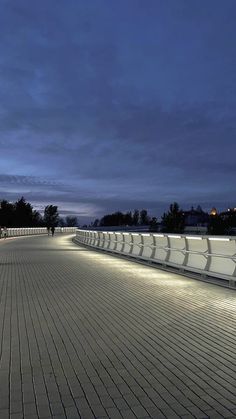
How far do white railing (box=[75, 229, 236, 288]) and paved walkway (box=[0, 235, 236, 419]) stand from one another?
132cm

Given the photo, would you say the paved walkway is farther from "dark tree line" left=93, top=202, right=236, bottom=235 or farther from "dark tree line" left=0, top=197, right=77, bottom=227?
"dark tree line" left=0, top=197, right=77, bottom=227

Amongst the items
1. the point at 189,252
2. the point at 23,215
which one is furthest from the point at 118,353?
the point at 23,215

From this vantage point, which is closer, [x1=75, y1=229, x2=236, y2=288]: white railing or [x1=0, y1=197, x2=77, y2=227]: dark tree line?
[x1=75, y1=229, x2=236, y2=288]: white railing

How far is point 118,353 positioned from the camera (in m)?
6.51

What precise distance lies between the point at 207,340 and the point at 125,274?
9457mm

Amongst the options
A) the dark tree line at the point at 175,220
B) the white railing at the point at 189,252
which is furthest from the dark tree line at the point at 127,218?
the white railing at the point at 189,252

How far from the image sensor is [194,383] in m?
5.34

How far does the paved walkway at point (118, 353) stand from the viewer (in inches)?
187

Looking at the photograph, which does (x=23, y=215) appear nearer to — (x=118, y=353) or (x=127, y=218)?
(x=127, y=218)

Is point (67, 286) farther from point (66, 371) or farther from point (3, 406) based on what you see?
point (3, 406)

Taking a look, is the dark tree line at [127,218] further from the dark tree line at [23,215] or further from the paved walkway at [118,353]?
the paved walkway at [118,353]

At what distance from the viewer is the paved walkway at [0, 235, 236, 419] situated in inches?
187

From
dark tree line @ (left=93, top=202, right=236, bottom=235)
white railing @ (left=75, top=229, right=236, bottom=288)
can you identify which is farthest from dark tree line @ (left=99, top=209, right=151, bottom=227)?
white railing @ (left=75, top=229, right=236, bottom=288)

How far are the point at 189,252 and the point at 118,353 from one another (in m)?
9.99
